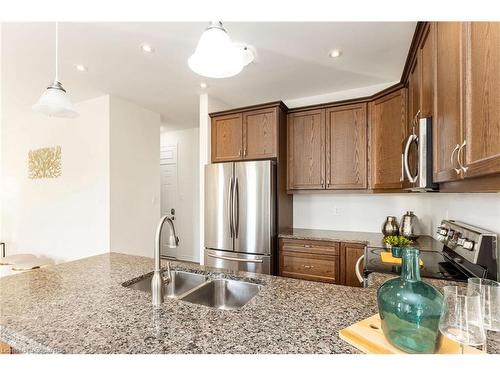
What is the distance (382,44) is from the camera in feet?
6.42

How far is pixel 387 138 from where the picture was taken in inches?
90.2

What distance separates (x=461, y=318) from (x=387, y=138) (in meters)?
2.02

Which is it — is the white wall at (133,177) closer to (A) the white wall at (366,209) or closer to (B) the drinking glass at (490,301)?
(A) the white wall at (366,209)

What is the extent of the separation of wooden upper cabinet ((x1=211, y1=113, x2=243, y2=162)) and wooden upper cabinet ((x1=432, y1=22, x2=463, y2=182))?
194cm

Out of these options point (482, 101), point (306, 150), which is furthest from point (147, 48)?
point (482, 101)

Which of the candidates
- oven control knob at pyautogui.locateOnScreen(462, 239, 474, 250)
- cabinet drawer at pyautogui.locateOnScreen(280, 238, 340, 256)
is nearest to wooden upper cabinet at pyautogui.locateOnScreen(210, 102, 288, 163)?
cabinet drawer at pyautogui.locateOnScreen(280, 238, 340, 256)

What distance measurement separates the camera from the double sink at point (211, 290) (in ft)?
4.18

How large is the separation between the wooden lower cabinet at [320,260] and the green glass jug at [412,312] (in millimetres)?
1725

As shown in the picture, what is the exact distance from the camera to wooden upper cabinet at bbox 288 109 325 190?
269 centimetres

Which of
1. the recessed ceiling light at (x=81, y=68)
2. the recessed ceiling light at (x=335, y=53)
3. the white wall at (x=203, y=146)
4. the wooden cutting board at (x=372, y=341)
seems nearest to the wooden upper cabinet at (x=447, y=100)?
the wooden cutting board at (x=372, y=341)

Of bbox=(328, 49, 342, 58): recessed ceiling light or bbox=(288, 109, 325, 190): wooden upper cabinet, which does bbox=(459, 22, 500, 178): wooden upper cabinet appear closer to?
bbox=(328, 49, 342, 58): recessed ceiling light

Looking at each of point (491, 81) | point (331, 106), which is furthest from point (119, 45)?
point (491, 81)

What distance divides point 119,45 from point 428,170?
2.42 metres
